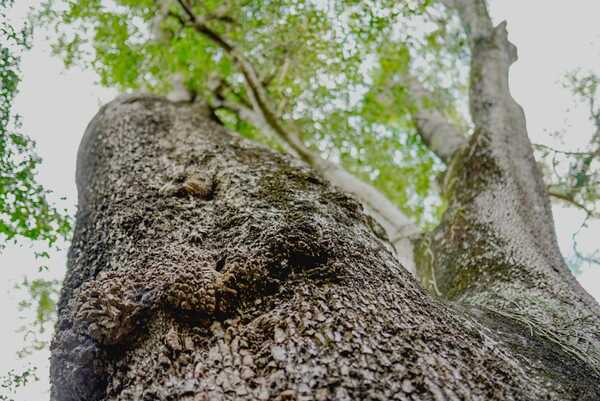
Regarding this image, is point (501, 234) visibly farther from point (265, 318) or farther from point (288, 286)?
point (265, 318)

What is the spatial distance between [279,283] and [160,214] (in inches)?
26.7

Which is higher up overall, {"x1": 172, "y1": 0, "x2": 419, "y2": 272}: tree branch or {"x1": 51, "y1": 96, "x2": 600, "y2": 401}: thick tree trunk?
{"x1": 172, "y1": 0, "x2": 419, "y2": 272}: tree branch

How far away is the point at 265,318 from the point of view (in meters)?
1.29

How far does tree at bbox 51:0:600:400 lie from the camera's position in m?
1.16

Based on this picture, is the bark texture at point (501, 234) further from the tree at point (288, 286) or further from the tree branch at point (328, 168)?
the tree branch at point (328, 168)

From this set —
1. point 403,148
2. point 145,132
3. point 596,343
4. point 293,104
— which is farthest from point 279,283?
point 403,148

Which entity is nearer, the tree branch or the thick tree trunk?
the thick tree trunk

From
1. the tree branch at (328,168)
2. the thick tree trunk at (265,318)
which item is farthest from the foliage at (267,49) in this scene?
the thick tree trunk at (265,318)

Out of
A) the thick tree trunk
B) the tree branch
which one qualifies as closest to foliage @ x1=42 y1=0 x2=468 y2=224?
the tree branch

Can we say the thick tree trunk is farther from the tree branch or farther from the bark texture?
the tree branch

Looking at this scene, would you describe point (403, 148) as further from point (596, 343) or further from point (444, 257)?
point (596, 343)

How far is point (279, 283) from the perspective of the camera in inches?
55.1

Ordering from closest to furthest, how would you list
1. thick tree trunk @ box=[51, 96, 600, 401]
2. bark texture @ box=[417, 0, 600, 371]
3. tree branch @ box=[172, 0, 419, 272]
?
thick tree trunk @ box=[51, 96, 600, 401] → bark texture @ box=[417, 0, 600, 371] → tree branch @ box=[172, 0, 419, 272]

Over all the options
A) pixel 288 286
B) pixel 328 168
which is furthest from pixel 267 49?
pixel 288 286
